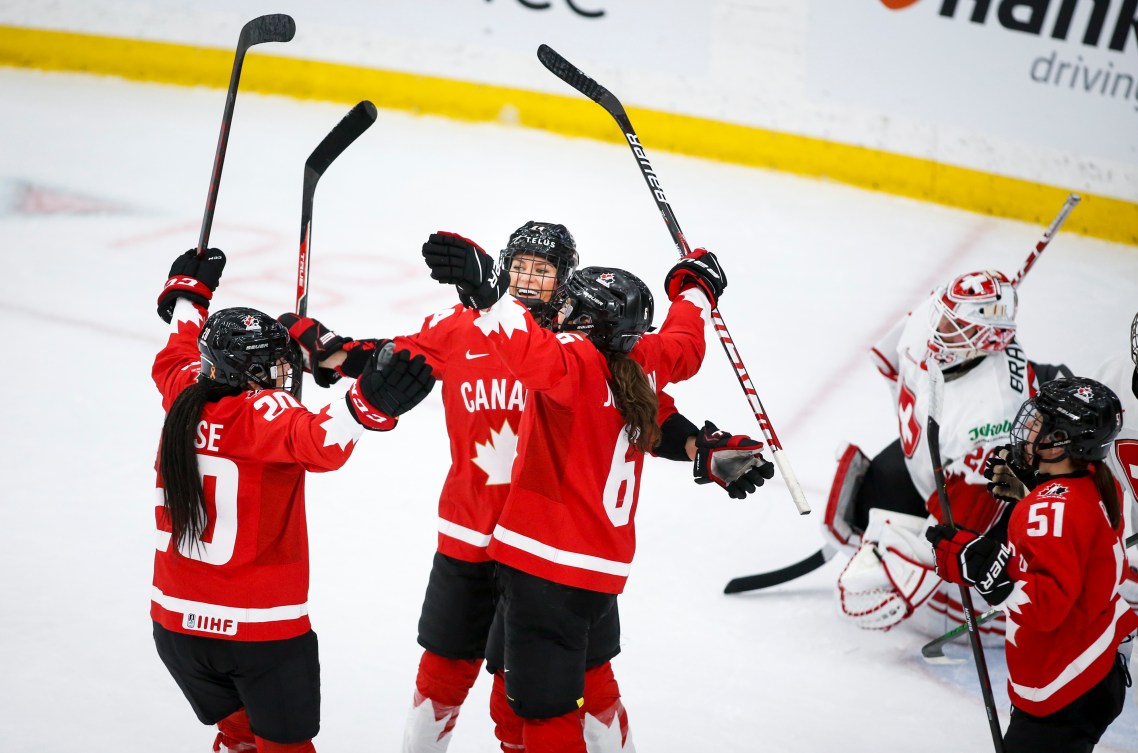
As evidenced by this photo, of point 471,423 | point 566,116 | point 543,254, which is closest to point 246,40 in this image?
point 543,254

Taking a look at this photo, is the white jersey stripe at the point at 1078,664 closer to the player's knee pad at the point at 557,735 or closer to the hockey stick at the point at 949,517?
the hockey stick at the point at 949,517

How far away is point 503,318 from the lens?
2219 millimetres

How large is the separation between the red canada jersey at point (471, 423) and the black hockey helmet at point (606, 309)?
0.71ft

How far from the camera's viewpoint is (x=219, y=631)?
2.30 meters

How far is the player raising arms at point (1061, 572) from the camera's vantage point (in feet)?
7.77

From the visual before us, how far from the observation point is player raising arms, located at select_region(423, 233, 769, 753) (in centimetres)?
239

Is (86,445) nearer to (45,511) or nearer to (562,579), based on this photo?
(45,511)

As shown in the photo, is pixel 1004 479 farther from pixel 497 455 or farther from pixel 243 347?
pixel 243 347

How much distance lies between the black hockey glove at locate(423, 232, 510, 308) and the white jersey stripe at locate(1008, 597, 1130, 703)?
1198mm

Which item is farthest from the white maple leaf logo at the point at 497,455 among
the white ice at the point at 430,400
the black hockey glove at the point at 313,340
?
the white ice at the point at 430,400

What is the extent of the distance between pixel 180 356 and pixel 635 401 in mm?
926

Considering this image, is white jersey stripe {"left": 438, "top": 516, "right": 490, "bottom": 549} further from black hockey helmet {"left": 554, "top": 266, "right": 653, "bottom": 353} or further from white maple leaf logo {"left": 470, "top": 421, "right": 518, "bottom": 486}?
black hockey helmet {"left": 554, "top": 266, "right": 653, "bottom": 353}

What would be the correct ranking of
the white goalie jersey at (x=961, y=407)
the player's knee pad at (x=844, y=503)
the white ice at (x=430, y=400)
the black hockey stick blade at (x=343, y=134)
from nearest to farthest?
1. the black hockey stick blade at (x=343, y=134)
2. the white ice at (x=430, y=400)
3. the white goalie jersey at (x=961, y=407)
4. the player's knee pad at (x=844, y=503)

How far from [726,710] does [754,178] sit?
12.8 feet
